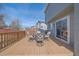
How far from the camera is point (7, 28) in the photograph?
4.37 metres

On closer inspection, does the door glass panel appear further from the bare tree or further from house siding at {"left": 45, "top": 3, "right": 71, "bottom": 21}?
the bare tree

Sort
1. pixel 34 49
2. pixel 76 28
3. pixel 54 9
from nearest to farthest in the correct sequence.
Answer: pixel 76 28, pixel 34 49, pixel 54 9

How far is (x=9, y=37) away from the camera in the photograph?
4.50 m

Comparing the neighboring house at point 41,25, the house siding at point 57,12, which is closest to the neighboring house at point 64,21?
the house siding at point 57,12

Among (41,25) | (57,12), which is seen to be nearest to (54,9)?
(57,12)

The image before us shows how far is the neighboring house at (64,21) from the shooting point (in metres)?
4.18

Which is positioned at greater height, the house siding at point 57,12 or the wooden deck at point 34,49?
the house siding at point 57,12

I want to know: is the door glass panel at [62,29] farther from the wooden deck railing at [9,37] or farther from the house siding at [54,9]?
the wooden deck railing at [9,37]

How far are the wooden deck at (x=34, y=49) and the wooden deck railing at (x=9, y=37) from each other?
0.46 ft

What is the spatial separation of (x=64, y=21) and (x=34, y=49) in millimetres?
1117

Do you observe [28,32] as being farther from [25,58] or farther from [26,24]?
[25,58]

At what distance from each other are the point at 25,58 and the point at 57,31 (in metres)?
1.14

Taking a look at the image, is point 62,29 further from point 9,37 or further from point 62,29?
point 9,37

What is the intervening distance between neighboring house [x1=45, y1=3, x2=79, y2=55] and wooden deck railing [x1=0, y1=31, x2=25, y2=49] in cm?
83
